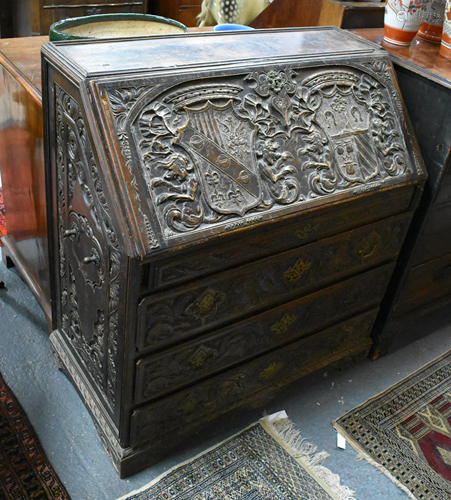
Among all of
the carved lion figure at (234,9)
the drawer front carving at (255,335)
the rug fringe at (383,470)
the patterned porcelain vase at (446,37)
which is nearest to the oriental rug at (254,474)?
the rug fringe at (383,470)

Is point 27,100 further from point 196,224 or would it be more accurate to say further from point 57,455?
point 57,455

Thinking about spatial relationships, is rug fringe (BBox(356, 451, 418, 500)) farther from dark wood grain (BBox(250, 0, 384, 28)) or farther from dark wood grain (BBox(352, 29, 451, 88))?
dark wood grain (BBox(250, 0, 384, 28))

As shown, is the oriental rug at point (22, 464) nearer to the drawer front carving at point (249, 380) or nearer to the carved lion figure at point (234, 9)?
the drawer front carving at point (249, 380)

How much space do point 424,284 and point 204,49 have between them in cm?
114

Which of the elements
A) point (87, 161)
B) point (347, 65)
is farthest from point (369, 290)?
point (87, 161)

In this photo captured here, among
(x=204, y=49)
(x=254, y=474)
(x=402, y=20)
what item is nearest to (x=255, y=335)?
(x=254, y=474)

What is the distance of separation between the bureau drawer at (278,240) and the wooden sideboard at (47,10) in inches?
114

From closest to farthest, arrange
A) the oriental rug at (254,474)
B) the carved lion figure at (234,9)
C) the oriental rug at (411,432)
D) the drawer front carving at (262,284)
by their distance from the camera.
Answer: the drawer front carving at (262,284) < the oriental rug at (254,474) < the oriental rug at (411,432) < the carved lion figure at (234,9)

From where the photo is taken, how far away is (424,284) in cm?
185

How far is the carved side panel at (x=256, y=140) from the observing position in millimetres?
1103

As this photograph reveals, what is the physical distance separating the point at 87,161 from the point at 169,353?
1.68ft

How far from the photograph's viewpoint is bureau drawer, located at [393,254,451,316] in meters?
1.78

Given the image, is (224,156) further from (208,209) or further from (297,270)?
(297,270)

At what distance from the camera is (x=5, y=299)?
201 centimetres
